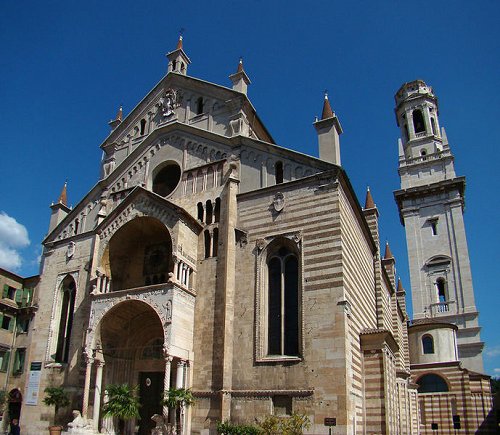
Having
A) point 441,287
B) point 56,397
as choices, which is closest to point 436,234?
point 441,287

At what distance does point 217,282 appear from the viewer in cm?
2267

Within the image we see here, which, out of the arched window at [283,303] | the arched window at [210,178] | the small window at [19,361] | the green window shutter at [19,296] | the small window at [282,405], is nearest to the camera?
the small window at [282,405]

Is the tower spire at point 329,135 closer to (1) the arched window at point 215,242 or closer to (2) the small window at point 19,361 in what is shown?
(1) the arched window at point 215,242

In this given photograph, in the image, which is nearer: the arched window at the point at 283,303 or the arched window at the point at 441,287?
the arched window at the point at 283,303

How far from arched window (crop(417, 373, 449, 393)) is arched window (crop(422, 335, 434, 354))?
2.11m

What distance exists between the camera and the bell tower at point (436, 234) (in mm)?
49594

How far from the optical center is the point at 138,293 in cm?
2245

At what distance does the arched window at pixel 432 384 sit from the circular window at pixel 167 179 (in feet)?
99.2

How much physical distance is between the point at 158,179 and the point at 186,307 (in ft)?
30.3

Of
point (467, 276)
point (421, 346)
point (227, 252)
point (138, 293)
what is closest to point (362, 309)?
point (227, 252)

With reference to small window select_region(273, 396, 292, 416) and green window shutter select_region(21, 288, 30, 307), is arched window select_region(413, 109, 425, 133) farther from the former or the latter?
small window select_region(273, 396, 292, 416)

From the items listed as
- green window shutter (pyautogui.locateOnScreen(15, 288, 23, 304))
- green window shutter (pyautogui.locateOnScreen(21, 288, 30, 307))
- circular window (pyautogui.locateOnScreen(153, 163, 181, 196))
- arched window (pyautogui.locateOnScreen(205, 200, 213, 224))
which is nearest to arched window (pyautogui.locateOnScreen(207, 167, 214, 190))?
arched window (pyautogui.locateOnScreen(205, 200, 213, 224))

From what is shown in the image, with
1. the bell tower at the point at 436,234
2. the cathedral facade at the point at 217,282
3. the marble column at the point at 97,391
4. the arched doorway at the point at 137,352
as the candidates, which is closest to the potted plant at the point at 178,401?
the cathedral facade at the point at 217,282

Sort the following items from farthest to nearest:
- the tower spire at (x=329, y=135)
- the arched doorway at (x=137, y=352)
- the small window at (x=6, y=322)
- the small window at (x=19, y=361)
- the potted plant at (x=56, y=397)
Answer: the small window at (x=6, y=322), the small window at (x=19, y=361), the potted plant at (x=56, y=397), the arched doorway at (x=137, y=352), the tower spire at (x=329, y=135)
